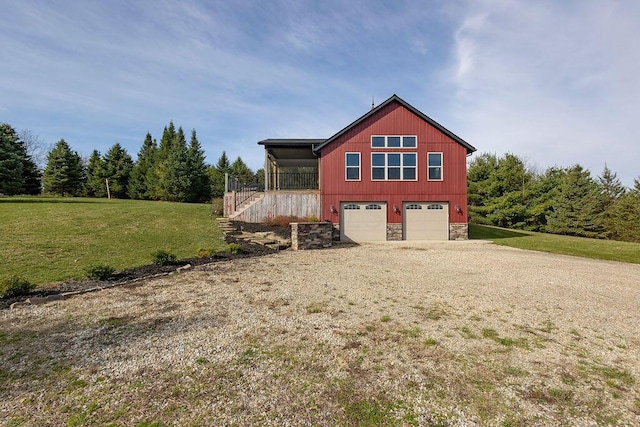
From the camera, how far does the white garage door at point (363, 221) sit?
1700 cm

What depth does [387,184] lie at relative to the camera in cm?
1712

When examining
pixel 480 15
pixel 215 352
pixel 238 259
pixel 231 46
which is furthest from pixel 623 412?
pixel 231 46

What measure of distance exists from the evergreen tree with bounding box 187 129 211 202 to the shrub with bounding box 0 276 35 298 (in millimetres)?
30555

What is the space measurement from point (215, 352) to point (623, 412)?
4.41 m

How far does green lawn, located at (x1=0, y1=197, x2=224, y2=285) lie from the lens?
26.5ft

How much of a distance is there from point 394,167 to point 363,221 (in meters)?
3.59

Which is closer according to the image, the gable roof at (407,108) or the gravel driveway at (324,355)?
the gravel driveway at (324,355)

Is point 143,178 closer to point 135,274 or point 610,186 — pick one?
point 135,274

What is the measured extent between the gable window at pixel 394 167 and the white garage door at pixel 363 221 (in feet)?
5.48

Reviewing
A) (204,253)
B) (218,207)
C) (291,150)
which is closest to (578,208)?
(291,150)

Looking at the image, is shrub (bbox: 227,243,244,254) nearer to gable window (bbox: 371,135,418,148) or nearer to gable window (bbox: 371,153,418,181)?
gable window (bbox: 371,153,418,181)

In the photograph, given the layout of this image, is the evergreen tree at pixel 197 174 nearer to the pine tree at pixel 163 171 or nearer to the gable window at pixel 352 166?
the pine tree at pixel 163 171

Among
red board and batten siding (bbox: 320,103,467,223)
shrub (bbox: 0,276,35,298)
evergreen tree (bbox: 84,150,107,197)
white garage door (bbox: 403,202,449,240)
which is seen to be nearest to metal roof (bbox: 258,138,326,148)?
red board and batten siding (bbox: 320,103,467,223)

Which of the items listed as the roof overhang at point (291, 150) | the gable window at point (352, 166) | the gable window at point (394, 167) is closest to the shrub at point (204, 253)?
the roof overhang at point (291, 150)
